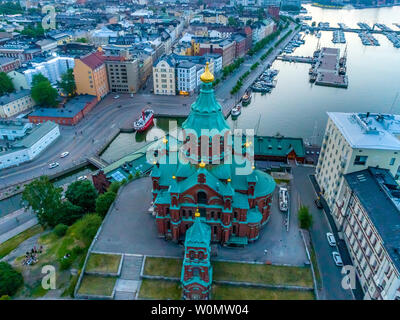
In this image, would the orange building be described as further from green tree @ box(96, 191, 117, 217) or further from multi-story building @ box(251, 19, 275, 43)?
multi-story building @ box(251, 19, 275, 43)

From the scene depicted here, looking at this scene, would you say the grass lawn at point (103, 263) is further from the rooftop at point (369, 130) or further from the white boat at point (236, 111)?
the white boat at point (236, 111)

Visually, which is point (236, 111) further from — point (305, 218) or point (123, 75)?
point (305, 218)

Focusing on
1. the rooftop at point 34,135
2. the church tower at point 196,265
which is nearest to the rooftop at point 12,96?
the rooftop at point 34,135

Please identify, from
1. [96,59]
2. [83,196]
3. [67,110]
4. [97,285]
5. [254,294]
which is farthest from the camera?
[96,59]

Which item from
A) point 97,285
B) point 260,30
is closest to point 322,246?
point 97,285

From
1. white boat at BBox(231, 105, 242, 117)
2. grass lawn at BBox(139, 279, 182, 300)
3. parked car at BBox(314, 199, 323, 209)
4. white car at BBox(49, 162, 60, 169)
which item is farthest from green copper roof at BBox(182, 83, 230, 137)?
white boat at BBox(231, 105, 242, 117)
